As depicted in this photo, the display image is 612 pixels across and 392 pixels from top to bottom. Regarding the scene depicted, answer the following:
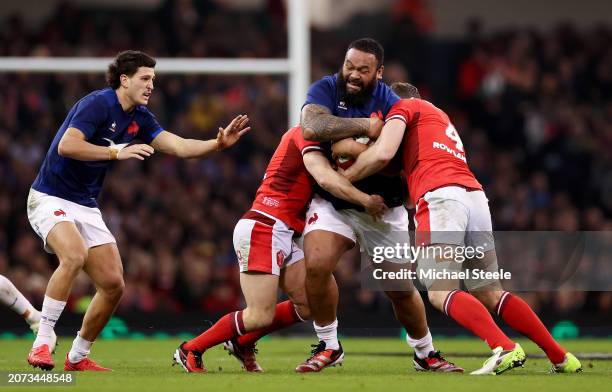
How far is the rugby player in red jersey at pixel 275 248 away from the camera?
320 inches

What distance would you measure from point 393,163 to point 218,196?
302 inches

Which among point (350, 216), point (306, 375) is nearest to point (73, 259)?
point (306, 375)

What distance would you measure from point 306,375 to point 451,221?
133cm

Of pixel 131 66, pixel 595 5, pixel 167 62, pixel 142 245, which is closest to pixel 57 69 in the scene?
pixel 167 62

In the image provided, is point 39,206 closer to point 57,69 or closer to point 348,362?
point 348,362

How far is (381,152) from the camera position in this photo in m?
7.93

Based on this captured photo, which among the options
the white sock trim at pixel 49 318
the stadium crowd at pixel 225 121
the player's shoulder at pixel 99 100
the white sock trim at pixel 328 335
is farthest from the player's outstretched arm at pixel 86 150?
the stadium crowd at pixel 225 121

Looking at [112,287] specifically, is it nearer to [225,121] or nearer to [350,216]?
[350,216]

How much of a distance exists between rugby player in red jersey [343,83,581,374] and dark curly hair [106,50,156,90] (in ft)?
5.49

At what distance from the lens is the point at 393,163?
27.4 ft

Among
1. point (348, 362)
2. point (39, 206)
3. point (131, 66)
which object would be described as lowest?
point (348, 362)

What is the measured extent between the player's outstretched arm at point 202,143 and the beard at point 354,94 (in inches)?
28.7

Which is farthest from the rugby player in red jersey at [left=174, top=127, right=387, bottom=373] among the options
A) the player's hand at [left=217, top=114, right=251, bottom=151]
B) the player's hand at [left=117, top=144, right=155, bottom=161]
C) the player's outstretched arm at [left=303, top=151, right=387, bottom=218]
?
the player's hand at [left=117, top=144, right=155, bottom=161]

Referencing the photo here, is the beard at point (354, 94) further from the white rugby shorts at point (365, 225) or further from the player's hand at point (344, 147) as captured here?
the white rugby shorts at point (365, 225)
